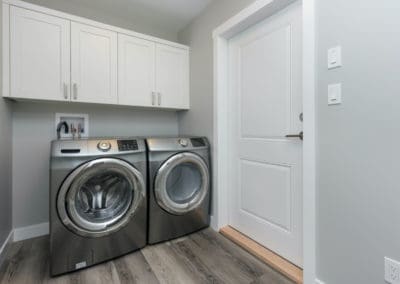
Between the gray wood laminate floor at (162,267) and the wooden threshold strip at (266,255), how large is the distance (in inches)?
1.6

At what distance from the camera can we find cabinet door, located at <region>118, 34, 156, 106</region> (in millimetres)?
2111

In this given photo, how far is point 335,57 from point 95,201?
76.9 inches

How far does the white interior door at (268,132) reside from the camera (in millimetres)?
1547

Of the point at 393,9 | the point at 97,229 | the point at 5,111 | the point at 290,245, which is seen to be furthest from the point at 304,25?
the point at 5,111

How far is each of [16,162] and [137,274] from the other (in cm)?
152

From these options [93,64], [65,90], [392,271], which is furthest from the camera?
[93,64]

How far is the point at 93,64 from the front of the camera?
6.45ft

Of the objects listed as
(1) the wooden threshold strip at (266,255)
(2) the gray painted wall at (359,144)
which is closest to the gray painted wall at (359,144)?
(2) the gray painted wall at (359,144)

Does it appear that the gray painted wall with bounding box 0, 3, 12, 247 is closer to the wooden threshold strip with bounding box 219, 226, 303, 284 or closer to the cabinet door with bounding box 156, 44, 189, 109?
the cabinet door with bounding box 156, 44, 189, 109

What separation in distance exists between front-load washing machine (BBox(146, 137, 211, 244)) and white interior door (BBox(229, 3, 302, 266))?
1.00ft

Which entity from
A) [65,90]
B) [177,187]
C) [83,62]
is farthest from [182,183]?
[83,62]

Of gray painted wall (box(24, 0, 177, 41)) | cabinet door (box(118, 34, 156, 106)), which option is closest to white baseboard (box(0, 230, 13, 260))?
cabinet door (box(118, 34, 156, 106))

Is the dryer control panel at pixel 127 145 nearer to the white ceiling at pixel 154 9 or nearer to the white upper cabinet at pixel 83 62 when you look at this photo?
the white upper cabinet at pixel 83 62

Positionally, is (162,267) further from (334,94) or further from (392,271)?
(334,94)
